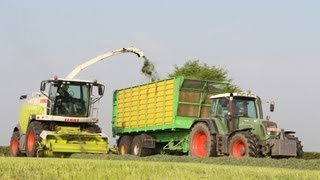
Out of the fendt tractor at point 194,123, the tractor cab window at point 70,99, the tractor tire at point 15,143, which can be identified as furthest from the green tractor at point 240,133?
the tractor tire at point 15,143

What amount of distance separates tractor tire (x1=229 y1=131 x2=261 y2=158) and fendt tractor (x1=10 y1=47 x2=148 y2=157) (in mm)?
4222

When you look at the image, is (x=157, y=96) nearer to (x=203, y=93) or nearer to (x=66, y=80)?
(x=203, y=93)

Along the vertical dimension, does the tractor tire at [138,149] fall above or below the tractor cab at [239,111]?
below

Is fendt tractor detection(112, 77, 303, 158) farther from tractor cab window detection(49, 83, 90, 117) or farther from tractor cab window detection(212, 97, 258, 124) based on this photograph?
tractor cab window detection(49, 83, 90, 117)

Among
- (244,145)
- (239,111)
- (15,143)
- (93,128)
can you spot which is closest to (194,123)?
(239,111)

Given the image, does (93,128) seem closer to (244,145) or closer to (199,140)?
(199,140)

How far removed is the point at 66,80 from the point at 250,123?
20.6ft

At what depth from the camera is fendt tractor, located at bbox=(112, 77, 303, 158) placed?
17.3 m

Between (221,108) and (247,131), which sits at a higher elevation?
(221,108)

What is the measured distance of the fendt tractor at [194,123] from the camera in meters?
17.3

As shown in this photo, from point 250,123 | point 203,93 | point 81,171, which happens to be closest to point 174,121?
point 203,93

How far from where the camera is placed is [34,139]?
768 inches

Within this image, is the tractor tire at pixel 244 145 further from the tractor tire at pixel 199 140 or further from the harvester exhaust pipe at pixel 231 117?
the tractor tire at pixel 199 140

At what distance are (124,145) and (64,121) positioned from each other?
4738 mm
